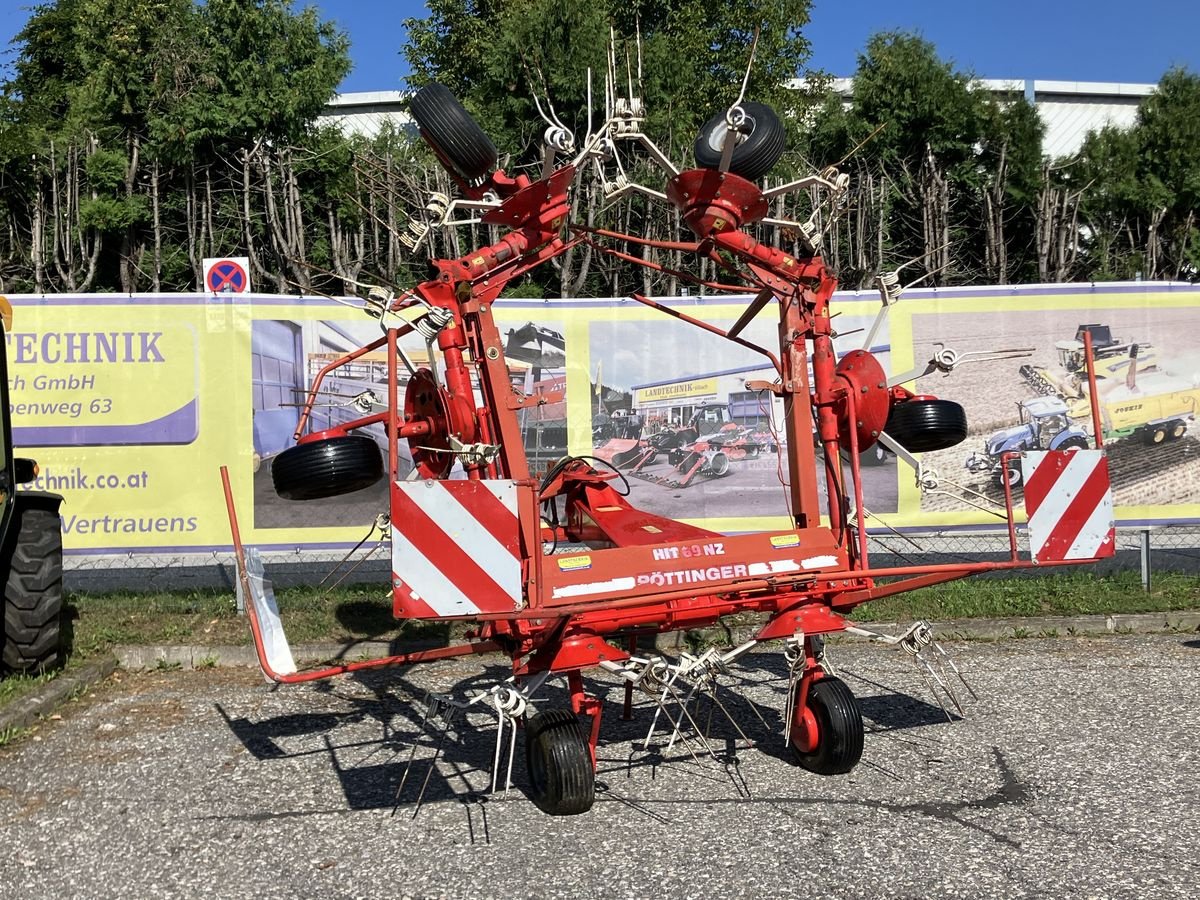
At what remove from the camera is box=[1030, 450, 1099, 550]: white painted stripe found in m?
5.41

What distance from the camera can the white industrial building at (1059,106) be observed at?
95.3 ft

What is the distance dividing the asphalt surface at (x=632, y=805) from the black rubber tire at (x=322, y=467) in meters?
1.34

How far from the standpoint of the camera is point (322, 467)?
227 inches

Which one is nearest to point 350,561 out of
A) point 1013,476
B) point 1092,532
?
point 1013,476

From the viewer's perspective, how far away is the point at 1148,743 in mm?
5852

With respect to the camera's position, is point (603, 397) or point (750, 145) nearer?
point (750, 145)

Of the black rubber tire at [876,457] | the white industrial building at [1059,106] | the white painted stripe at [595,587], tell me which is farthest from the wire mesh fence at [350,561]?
the white industrial building at [1059,106]

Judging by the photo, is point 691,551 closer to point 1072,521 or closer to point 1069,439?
point 1072,521

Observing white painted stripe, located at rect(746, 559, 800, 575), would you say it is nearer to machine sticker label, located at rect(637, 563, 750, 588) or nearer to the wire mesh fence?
machine sticker label, located at rect(637, 563, 750, 588)

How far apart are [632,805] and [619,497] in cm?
198

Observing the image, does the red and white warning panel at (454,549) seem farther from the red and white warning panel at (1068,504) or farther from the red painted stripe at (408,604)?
the red and white warning panel at (1068,504)

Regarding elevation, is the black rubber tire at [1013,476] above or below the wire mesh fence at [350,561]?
above

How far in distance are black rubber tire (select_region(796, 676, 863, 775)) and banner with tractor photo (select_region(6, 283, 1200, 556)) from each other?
4.71 meters

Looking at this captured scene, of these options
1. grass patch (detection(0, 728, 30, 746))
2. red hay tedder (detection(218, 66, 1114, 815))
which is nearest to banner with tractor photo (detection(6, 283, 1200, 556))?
grass patch (detection(0, 728, 30, 746))
